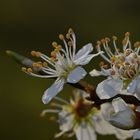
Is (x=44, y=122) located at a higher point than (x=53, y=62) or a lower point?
higher

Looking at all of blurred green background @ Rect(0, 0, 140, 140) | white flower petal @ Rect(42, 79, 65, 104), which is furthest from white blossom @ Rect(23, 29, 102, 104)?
blurred green background @ Rect(0, 0, 140, 140)

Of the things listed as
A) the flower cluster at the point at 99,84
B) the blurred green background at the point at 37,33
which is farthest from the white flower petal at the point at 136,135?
the blurred green background at the point at 37,33

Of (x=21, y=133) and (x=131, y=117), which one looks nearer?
(x=131, y=117)

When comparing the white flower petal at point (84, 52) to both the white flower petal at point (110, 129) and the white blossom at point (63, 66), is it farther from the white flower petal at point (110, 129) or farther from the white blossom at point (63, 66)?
the white flower petal at point (110, 129)

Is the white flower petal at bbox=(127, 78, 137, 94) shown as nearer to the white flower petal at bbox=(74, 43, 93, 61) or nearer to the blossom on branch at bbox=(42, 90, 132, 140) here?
the white flower petal at bbox=(74, 43, 93, 61)

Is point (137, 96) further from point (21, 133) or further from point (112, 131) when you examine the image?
point (21, 133)

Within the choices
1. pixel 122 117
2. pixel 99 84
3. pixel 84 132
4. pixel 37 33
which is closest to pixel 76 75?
pixel 99 84

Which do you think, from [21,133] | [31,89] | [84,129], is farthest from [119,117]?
[31,89]

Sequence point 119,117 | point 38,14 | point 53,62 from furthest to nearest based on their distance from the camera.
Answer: point 38,14 < point 53,62 < point 119,117
